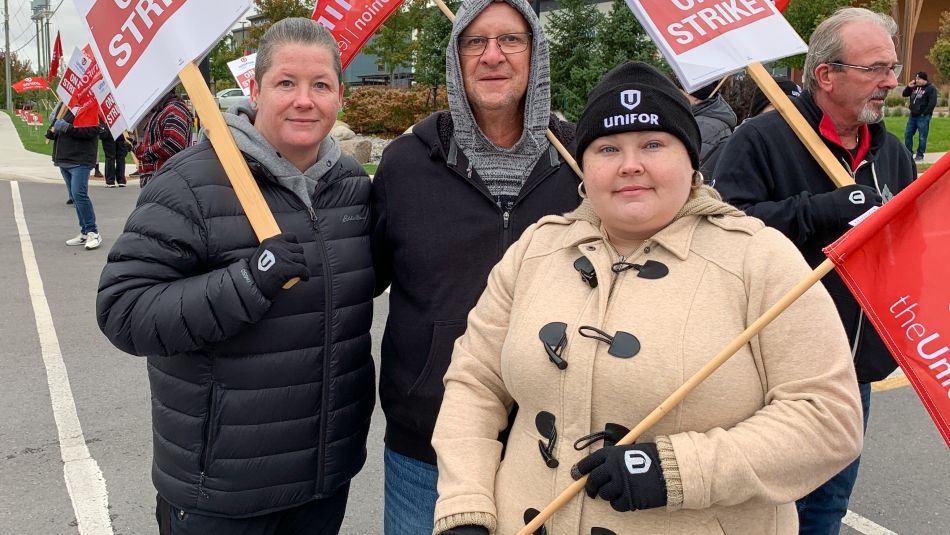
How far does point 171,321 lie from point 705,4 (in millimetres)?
2187

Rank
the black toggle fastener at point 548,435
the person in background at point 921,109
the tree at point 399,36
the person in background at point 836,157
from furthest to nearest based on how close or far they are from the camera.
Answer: the tree at point 399,36, the person in background at point 921,109, the person in background at point 836,157, the black toggle fastener at point 548,435

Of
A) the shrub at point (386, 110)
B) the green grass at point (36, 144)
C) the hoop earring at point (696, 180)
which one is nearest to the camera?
the hoop earring at point (696, 180)

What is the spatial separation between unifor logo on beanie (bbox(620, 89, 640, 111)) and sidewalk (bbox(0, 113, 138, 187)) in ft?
57.2

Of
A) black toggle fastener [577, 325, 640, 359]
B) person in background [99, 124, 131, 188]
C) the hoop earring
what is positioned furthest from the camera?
person in background [99, 124, 131, 188]

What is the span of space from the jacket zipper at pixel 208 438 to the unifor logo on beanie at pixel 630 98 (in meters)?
1.37

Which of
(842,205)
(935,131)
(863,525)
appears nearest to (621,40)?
(935,131)

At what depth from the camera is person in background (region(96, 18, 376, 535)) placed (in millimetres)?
2115

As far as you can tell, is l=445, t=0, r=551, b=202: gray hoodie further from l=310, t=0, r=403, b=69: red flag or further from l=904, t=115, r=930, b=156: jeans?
l=904, t=115, r=930, b=156: jeans

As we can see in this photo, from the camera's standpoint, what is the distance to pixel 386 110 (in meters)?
22.2

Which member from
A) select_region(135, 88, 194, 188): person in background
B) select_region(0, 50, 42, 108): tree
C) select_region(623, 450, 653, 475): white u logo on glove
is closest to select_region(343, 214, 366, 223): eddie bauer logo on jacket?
select_region(623, 450, 653, 475): white u logo on glove

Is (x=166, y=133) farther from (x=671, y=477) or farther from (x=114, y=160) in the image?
(x=114, y=160)

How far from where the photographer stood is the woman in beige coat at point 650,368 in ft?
5.21

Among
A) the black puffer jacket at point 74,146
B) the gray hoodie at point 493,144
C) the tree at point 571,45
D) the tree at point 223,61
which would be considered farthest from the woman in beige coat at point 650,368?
the tree at point 223,61

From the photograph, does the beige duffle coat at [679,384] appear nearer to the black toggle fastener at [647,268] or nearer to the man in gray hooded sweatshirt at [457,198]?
the black toggle fastener at [647,268]
